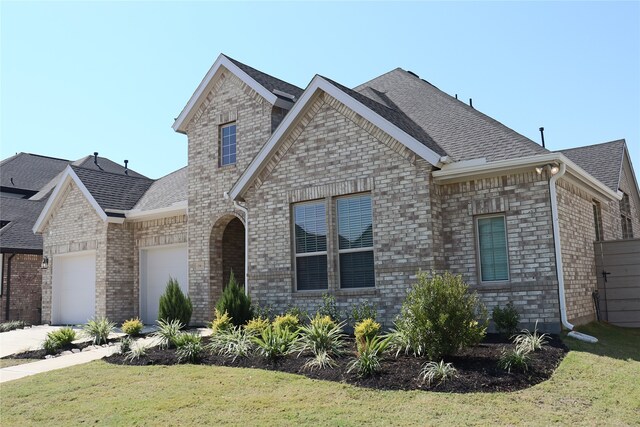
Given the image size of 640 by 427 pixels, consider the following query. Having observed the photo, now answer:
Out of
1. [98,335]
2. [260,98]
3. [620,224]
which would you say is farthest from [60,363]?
[620,224]

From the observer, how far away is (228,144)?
17.7 meters

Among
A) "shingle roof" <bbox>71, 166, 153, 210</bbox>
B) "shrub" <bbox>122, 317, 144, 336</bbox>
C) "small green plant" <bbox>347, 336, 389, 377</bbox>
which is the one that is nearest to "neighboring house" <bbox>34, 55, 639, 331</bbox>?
"shingle roof" <bbox>71, 166, 153, 210</bbox>

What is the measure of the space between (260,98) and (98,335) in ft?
24.8

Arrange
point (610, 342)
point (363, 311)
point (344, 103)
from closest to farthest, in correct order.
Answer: point (610, 342) < point (363, 311) < point (344, 103)

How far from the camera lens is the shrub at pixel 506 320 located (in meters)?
11.0

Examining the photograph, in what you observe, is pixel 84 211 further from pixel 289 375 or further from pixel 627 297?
pixel 627 297

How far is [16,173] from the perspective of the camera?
1350 inches

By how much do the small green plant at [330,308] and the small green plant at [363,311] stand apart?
0.40 meters

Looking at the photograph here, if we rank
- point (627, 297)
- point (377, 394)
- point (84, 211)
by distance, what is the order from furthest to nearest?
1. point (84, 211)
2. point (627, 297)
3. point (377, 394)

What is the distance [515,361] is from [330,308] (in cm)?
530

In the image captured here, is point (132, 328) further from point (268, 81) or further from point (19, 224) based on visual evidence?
point (19, 224)

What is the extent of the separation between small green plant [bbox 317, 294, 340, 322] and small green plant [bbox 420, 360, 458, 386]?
4.62m

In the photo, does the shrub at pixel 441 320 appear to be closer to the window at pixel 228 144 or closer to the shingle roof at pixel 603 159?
the window at pixel 228 144

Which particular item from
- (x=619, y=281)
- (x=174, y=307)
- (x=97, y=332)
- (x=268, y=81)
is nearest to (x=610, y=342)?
(x=619, y=281)
